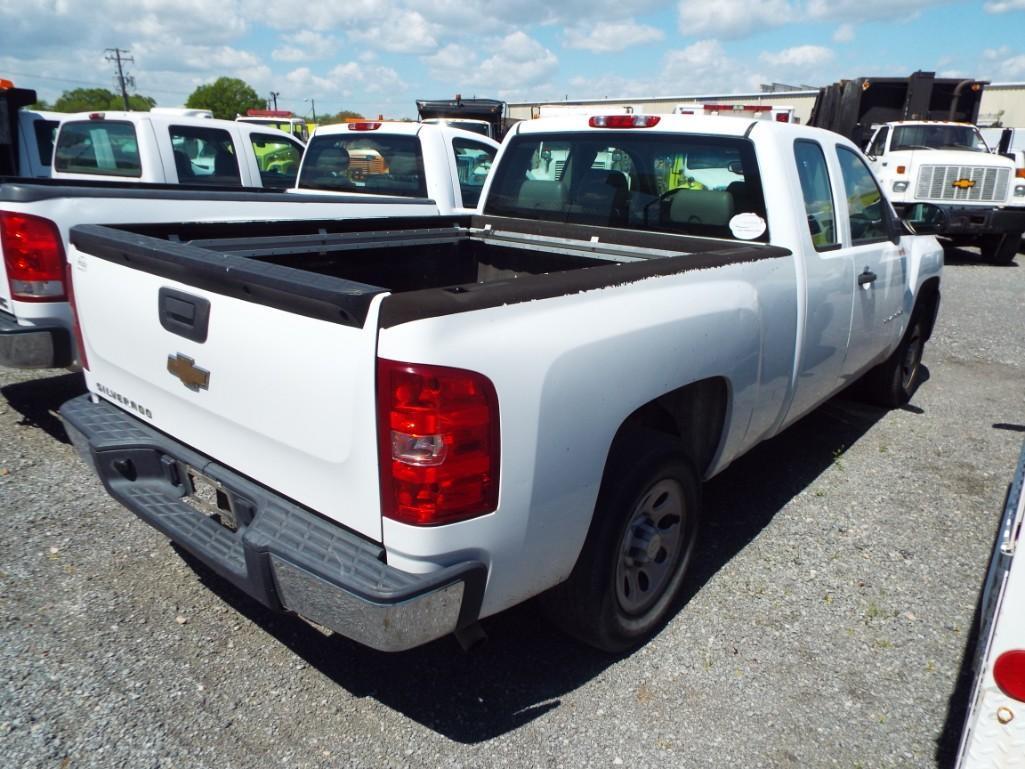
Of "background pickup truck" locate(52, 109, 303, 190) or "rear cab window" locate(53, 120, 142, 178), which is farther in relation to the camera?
"rear cab window" locate(53, 120, 142, 178)

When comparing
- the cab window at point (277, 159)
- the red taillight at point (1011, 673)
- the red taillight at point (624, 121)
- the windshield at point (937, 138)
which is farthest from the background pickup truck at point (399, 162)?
the windshield at point (937, 138)

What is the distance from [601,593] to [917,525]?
2.30 metres

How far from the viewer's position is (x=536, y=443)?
2.12 metres

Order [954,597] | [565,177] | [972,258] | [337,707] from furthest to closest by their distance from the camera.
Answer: [972,258] < [565,177] < [954,597] < [337,707]

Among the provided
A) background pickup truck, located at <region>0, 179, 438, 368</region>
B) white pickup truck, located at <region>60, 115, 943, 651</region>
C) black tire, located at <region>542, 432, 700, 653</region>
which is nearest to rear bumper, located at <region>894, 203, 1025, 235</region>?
white pickup truck, located at <region>60, 115, 943, 651</region>

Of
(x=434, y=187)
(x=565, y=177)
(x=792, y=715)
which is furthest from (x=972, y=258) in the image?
(x=792, y=715)

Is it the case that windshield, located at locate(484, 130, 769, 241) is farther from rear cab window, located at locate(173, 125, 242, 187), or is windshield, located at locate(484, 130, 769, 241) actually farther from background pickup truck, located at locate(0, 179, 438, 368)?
rear cab window, located at locate(173, 125, 242, 187)

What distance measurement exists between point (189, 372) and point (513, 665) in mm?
1540

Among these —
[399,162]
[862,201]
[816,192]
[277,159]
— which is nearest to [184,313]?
[816,192]

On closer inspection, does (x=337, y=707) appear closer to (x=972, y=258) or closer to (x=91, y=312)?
(x=91, y=312)

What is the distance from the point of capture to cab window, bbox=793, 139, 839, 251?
3775 millimetres

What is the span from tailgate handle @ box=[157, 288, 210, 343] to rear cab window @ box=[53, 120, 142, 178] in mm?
5619

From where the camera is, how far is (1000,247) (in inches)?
547

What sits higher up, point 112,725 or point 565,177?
point 565,177
